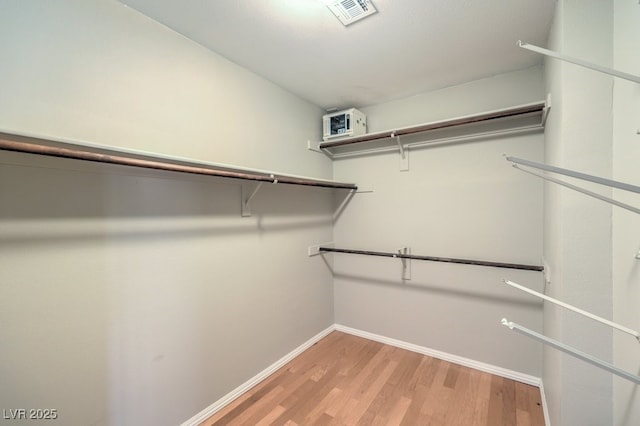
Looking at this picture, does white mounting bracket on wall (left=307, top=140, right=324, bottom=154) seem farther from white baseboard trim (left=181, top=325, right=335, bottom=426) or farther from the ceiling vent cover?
white baseboard trim (left=181, top=325, right=335, bottom=426)

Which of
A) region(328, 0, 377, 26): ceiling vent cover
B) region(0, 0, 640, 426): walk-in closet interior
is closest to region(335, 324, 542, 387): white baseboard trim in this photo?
region(0, 0, 640, 426): walk-in closet interior

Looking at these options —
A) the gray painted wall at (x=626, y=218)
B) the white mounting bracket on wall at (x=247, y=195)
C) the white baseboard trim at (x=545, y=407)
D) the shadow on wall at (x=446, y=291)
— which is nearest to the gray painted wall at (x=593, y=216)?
the gray painted wall at (x=626, y=218)

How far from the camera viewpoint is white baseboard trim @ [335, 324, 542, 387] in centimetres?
207

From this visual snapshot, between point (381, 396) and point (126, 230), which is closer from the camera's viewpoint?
point (126, 230)

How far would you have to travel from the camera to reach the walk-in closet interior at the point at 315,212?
1.12 metres

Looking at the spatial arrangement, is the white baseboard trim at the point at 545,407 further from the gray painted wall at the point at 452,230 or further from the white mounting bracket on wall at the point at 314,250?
the white mounting bracket on wall at the point at 314,250

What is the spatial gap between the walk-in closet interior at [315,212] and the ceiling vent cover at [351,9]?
0.05ft

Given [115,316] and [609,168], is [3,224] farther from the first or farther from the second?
[609,168]

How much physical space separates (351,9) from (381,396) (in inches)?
99.3

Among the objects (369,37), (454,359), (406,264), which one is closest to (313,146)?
(369,37)

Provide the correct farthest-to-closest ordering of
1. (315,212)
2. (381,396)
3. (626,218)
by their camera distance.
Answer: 1. (315,212)
2. (381,396)
3. (626,218)

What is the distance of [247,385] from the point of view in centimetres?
202

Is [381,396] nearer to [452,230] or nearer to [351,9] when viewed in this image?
[452,230]

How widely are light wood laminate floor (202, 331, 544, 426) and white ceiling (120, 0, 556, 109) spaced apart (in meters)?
2.46
